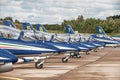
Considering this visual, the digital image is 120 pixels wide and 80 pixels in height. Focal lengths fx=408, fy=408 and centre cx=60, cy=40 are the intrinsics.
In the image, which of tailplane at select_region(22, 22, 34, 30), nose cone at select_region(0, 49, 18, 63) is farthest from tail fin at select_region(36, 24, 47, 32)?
nose cone at select_region(0, 49, 18, 63)

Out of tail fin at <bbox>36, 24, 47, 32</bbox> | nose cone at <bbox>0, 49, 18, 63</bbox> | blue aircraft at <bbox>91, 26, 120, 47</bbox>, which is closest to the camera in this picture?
nose cone at <bbox>0, 49, 18, 63</bbox>

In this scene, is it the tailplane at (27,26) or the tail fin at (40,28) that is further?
the tail fin at (40,28)

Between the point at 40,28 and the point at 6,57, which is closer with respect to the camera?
the point at 6,57

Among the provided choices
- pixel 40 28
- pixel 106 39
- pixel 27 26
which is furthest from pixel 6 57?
pixel 106 39

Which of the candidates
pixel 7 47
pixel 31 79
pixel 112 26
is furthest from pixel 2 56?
pixel 112 26

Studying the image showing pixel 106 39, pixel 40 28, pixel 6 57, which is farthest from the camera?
pixel 106 39

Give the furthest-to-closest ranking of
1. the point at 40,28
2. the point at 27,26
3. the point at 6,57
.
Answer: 1. the point at 40,28
2. the point at 27,26
3. the point at 6,57

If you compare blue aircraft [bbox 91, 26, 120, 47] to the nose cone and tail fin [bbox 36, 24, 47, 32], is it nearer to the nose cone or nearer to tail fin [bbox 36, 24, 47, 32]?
tail fin [bbox 36, 24, 47, 32]

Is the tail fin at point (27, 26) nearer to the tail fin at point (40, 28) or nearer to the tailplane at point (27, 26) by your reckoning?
the tailplane at point (27, 26)

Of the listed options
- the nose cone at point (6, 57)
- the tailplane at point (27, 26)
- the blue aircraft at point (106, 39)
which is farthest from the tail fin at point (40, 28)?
the blue aircraft at point (106, 39)

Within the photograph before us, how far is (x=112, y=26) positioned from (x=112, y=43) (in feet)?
212

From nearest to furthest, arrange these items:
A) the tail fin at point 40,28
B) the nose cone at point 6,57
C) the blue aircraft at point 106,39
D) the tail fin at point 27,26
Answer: the nose cone at point 6,57, the tail fin at point 27,26, the tail fin at point 40,28, the blue aircraft at point 106,39

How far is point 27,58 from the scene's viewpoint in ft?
69.8

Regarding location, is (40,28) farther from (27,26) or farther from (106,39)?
(106,39)
